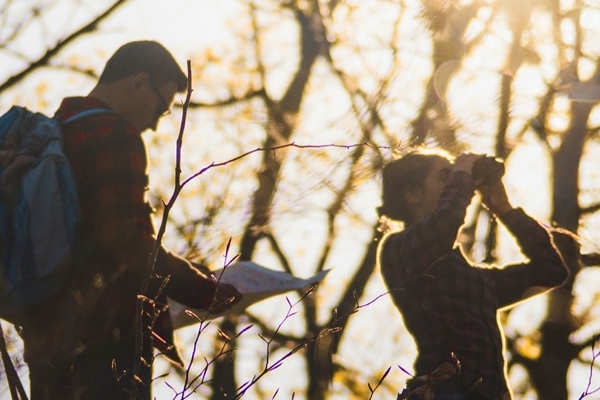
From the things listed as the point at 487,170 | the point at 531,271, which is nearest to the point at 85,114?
the point at 487,170

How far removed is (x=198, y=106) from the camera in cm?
1012

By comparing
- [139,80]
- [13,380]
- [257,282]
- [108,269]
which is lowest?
[13,380]

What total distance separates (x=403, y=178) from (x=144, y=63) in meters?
0.98

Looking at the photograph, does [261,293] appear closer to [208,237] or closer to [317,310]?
[208,237]

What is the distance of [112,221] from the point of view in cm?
283

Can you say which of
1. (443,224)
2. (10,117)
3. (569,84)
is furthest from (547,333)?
(10,117)

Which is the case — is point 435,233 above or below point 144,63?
below

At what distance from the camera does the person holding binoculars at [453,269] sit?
3.22 meters

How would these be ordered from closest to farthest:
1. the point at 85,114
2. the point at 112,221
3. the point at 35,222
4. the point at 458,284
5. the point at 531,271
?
the point at 35,222
the point at 112,221
the point at 85,114
the point at 458,284
the point at 531,271

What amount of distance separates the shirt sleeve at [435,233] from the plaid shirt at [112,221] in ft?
2.53

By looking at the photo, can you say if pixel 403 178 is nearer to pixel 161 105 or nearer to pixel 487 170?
pixel 487 170

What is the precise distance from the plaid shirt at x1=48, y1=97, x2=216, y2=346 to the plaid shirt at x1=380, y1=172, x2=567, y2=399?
0.74 meters

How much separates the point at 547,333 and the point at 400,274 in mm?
4562

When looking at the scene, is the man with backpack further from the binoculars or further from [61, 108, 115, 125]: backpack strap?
the binoculars
